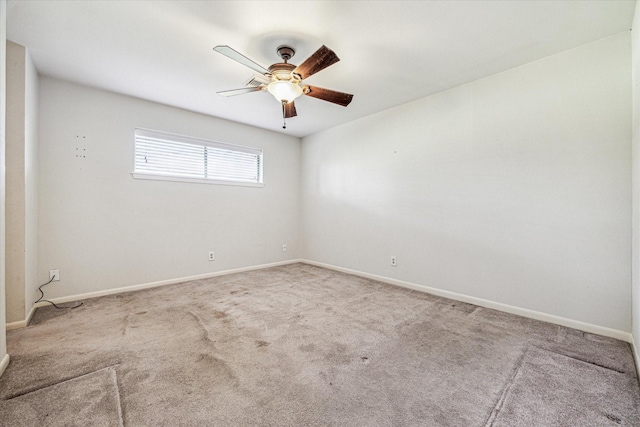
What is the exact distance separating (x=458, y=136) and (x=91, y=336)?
13.2ft

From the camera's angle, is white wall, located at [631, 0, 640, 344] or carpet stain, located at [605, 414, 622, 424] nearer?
carpet stain, located at [605, 414, 622, 424]

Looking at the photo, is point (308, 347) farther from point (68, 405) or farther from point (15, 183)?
point (15, 183)

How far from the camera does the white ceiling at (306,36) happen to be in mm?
1915

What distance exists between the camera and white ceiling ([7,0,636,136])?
6.28 ft

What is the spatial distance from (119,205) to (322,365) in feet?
10.3

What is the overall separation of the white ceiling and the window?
783 mm

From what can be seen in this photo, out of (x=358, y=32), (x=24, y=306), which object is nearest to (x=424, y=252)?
(x=358, y=32)

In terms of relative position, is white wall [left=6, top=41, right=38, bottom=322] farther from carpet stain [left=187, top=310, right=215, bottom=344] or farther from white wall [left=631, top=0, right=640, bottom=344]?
white wall [left=631, top=0, right=640, bottom=344]

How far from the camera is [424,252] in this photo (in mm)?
3438

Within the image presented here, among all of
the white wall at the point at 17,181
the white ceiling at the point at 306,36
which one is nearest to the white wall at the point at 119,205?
the white ceiling at the point at 306,36

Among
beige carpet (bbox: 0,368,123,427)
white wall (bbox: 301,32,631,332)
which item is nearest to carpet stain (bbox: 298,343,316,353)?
beige carpet (bbox: 0,368,123,427)

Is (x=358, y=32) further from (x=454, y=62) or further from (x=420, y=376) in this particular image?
(x=420, y=376)

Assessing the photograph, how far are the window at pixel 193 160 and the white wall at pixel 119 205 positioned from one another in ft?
0.35

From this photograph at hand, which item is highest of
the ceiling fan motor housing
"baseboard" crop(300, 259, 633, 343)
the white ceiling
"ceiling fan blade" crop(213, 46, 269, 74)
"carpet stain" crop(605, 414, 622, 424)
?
the white ceiling
